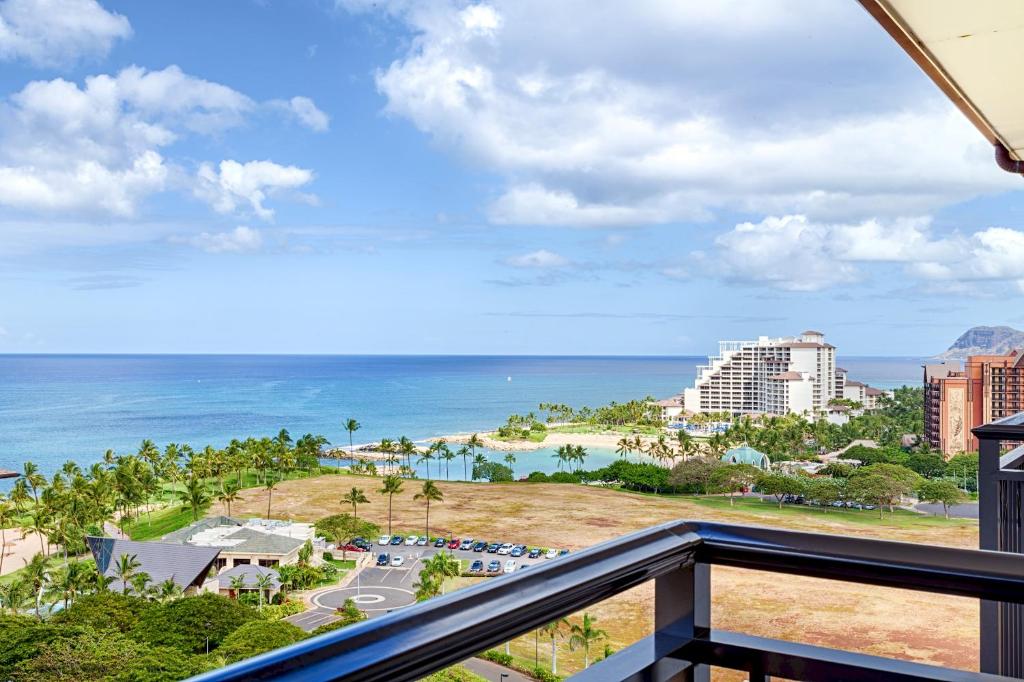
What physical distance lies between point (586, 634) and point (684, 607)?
10.8 meters

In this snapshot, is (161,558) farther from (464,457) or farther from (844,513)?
(844,513)

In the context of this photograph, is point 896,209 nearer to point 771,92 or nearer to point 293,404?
point 771,92

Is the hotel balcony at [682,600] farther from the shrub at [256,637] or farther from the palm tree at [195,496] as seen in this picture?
the palm tree at [195,496]

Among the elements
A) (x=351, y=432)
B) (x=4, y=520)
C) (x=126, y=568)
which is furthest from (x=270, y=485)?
(x=4, y=520)

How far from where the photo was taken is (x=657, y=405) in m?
21.6

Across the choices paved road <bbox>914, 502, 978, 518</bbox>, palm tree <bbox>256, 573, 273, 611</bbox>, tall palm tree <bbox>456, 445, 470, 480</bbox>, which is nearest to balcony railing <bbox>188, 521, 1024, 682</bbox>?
palm tree <bbox>256, 573, 273, 611</bbox>

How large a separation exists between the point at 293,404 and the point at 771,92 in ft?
61.2

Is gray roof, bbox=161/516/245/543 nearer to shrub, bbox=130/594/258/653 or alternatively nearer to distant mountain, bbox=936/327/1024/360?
shrub, bbox=130/594/258/653

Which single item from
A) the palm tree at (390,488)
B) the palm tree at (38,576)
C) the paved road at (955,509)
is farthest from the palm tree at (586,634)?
the palm tree at (38,576)

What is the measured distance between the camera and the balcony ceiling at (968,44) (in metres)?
0.87

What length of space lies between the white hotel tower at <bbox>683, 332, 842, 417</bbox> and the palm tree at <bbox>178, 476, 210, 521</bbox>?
38.2 ft

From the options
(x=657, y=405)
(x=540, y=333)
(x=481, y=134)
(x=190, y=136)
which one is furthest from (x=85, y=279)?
(x=657, y=405)

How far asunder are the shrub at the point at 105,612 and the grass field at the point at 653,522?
12.7 feet

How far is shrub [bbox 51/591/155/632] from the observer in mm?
12383
